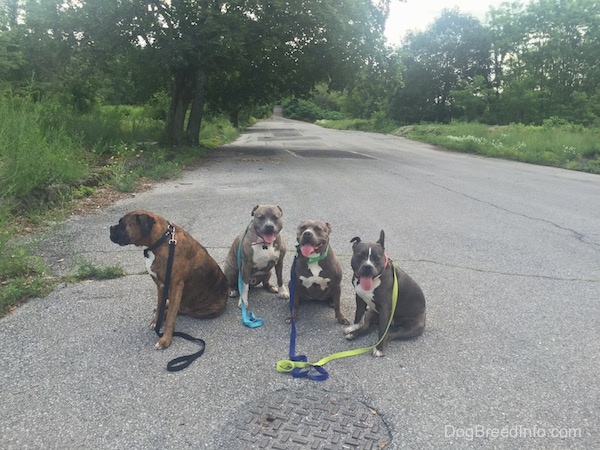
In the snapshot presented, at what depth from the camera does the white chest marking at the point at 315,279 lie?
14.0 feet

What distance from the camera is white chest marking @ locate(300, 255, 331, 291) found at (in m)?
4.26

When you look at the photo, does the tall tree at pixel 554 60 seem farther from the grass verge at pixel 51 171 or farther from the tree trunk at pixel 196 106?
the grass verge at pixel 51 171

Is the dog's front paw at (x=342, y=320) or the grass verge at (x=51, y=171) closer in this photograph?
the dog's front paw at (x=342, y=320)

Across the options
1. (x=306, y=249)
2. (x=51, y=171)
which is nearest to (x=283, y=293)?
(x=306, y=249)

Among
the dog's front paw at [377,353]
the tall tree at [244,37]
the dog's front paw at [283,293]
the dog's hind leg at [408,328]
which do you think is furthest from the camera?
the tall tree at [244,37]

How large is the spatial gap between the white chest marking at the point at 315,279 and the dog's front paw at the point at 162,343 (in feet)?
4.39

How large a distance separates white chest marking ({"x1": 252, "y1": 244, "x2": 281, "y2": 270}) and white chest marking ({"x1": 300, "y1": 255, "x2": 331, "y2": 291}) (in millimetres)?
477

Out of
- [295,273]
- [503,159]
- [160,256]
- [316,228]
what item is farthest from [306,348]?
[503,159]

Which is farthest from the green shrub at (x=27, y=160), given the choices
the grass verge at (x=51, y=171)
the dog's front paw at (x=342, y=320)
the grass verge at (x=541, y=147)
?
the grass verge at (x=541, y=147)

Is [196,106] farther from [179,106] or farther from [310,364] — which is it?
[310,364]

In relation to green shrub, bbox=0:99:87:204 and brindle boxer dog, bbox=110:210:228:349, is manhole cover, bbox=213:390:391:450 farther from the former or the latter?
green shrub, bbox=0:99:87:204

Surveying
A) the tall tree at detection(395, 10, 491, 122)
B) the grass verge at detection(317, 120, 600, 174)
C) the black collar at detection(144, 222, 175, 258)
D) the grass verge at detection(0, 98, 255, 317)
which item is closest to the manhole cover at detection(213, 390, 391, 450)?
the black collar at detection(144, 222, 175, 258)

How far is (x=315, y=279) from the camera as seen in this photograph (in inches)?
169

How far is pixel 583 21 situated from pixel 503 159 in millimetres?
38990
